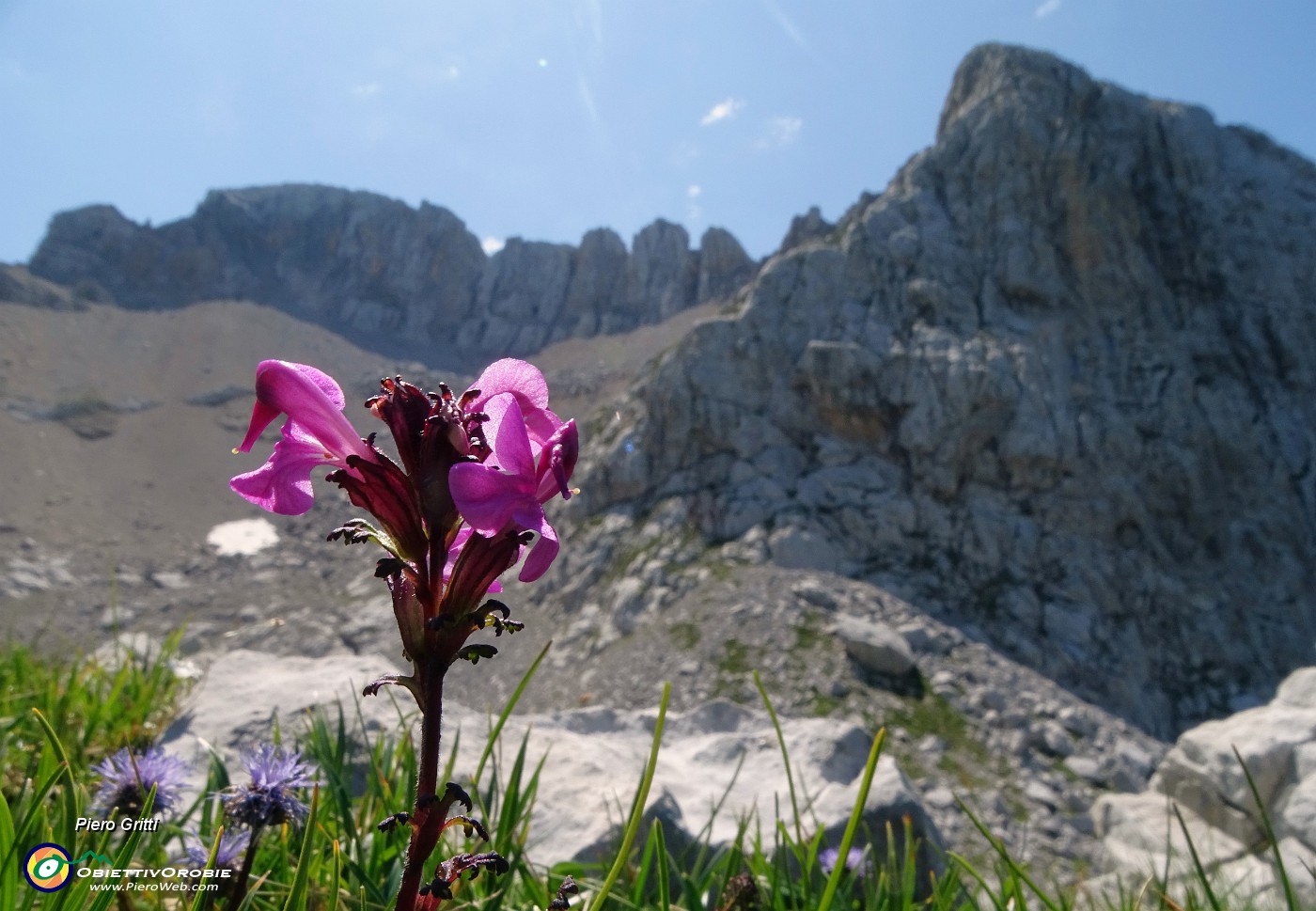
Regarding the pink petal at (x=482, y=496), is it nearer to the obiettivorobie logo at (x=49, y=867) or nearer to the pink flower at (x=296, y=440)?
the pink flower at (x=296, y=440)

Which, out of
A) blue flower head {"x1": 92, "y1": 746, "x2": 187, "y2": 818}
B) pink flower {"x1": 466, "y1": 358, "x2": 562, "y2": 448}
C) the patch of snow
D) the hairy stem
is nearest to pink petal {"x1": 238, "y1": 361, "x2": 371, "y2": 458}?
pink flower {"x1": 466, "y1": 358, "x2": 562, "y2": 448}

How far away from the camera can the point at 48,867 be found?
1.77 meters

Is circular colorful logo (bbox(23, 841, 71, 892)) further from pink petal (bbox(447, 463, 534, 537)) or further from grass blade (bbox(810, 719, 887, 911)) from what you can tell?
grass blade (bbox(810, 719, 887, 911))

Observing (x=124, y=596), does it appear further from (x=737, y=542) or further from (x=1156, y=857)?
(x=1156, y=857)

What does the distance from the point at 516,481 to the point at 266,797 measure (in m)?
1.47

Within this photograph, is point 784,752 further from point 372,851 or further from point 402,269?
point 402,269

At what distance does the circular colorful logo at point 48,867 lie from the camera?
1732 millimetres

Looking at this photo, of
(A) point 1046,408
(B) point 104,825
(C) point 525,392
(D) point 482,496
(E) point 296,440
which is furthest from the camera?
(A) point 1046,408

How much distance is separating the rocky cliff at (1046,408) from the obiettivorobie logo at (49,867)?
26.9 meters

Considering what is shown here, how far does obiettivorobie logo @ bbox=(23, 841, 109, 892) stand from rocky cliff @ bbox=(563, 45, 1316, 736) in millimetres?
26907

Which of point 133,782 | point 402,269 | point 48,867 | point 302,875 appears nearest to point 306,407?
point 302,875

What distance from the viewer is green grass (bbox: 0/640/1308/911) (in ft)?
5.44

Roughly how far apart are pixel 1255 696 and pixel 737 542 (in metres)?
21.5

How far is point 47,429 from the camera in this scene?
62812 mm
